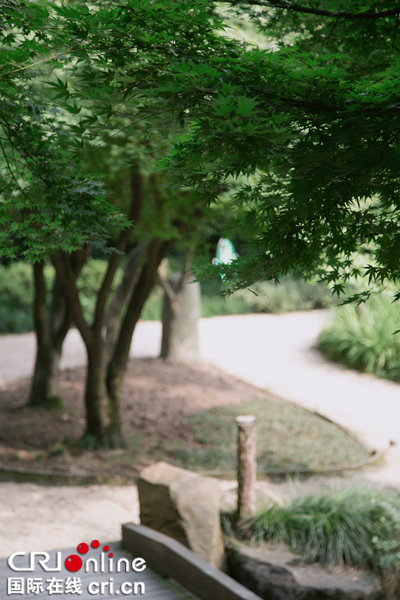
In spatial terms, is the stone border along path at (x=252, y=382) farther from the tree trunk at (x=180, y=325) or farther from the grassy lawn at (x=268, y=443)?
the tree trunk at (x=180, y=325)

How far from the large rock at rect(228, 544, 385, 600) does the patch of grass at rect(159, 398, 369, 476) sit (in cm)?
254

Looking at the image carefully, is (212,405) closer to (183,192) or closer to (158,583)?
(183,192)

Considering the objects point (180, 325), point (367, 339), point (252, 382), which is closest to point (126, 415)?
point (252, 382)

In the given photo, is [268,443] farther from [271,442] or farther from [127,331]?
[127,331]

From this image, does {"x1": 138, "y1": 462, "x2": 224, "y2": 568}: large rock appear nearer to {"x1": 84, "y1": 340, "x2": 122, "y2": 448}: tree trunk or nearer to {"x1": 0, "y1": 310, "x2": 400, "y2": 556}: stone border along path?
{"x1": 0, "y1": 310, "x2": 400, "y2": 556}: stone border along path

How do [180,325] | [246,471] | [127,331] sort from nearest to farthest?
[246,471], [127,331], [180,325]

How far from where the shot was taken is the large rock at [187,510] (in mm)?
4148

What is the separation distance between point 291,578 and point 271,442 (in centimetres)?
394

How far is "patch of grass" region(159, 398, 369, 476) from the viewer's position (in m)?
7.07

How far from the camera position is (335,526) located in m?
4.37

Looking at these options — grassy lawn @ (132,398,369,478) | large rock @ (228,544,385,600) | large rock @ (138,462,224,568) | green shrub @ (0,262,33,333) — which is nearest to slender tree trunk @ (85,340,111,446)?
grassy lawn @ (132,398,369,478)

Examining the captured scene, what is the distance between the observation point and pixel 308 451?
760 cm

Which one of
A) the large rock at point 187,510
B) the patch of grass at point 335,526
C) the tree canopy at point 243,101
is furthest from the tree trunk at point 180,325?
the tree canopy at point 243,101

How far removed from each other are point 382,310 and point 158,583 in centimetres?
995
